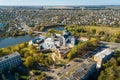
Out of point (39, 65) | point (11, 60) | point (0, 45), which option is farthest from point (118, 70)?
point (0, 45)

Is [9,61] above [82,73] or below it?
above

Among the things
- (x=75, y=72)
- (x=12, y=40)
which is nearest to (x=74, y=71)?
(x=75, y=72)

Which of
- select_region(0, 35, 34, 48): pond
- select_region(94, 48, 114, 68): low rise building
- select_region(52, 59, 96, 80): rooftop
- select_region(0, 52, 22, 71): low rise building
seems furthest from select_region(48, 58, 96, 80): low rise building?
select_region(0, 35, 34, 48): pond

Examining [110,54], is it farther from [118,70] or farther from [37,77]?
[37,77]

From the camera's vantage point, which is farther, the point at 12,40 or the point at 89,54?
the point at 12,40

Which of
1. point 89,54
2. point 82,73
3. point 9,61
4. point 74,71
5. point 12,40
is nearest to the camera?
point 82,73

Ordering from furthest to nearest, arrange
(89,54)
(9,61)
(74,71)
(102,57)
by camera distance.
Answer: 1. (89,54)
2. (102,57)
3. (9,61)
4. (74,71)

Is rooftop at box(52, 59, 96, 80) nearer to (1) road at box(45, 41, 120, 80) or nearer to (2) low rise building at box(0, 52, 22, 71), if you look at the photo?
(1) road at box(45, 41, 120, 80)

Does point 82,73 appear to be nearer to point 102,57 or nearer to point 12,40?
point 102,57
